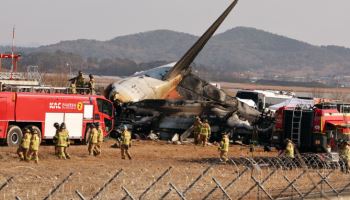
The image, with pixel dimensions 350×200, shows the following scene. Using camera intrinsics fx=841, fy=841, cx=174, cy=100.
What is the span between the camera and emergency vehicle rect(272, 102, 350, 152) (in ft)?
129

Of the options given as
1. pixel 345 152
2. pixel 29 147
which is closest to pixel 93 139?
pixel 29 147

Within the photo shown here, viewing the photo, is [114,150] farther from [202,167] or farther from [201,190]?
[201,190]

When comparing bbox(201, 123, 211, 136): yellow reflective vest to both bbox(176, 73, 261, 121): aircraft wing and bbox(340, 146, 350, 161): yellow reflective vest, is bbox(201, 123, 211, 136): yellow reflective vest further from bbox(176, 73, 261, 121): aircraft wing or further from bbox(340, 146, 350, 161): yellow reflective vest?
bbox(340, 146, 350, 161): yellow reflective vest

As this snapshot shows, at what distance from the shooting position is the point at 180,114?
53719mm

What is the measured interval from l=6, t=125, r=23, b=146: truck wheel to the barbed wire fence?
10573 millimetres

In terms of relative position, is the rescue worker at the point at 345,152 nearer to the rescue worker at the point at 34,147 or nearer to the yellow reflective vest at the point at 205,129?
the rescue worker at the point at 34,147

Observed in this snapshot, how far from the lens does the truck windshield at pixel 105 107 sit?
48812 millimetres

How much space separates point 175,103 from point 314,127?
15.8m

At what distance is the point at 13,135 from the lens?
43.5 m

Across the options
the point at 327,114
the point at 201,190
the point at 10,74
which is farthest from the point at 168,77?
the point at 201,190

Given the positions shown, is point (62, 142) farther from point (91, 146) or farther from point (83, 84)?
point (83, 84)

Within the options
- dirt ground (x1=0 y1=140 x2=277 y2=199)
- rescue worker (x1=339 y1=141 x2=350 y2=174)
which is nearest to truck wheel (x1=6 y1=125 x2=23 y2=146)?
dirt ground (x1=0 y1=140 x2=277 y2=199)

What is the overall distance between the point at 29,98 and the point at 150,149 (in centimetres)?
751

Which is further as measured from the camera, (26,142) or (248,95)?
(248,95)
